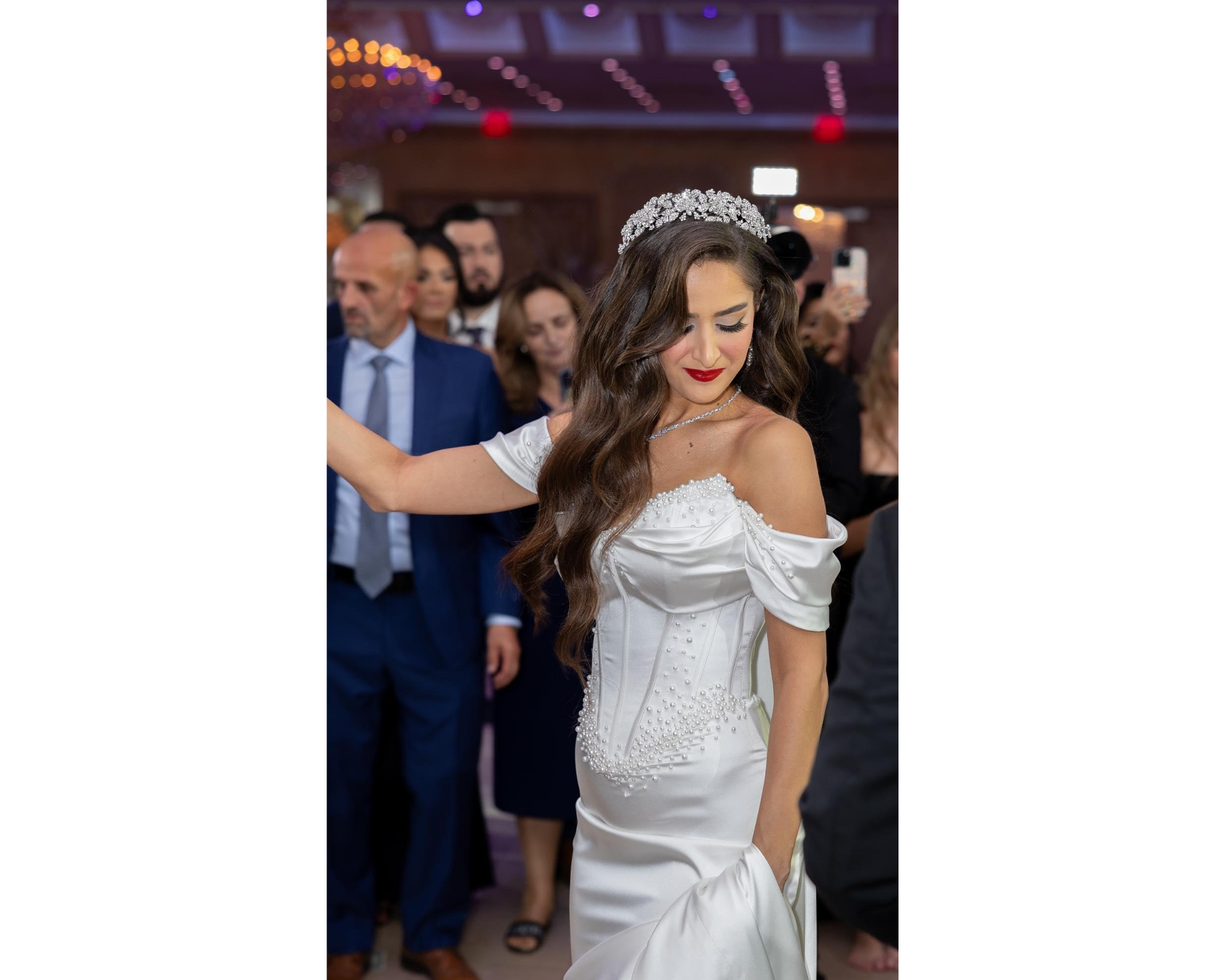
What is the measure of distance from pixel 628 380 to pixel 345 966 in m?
1.73

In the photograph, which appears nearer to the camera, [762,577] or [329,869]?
[762,577]

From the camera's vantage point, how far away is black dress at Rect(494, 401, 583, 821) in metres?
3.09

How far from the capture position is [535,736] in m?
3.17

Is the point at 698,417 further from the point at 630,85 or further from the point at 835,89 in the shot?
the point at 630,85

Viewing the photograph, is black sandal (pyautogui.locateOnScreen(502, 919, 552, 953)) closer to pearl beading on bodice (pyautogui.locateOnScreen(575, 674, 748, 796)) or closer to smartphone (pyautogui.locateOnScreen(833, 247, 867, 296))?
pearl beading on bodice (pyautogui.locateOnScreen(575, 674, 748, 796))

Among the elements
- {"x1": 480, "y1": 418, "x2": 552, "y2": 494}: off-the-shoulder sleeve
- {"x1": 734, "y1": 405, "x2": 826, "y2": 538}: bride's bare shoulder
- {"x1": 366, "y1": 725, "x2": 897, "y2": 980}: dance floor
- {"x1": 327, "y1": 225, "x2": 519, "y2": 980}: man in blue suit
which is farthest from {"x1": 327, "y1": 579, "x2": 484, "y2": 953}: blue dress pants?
{"x1": 734, "y1": 405, "x2": 826, "y2": 538}: bride's bare shoulder

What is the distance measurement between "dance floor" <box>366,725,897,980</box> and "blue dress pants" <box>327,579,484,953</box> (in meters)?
0.18

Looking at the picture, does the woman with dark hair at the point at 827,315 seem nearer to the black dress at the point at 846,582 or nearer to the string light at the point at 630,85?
the black dress at the point at 846,582
